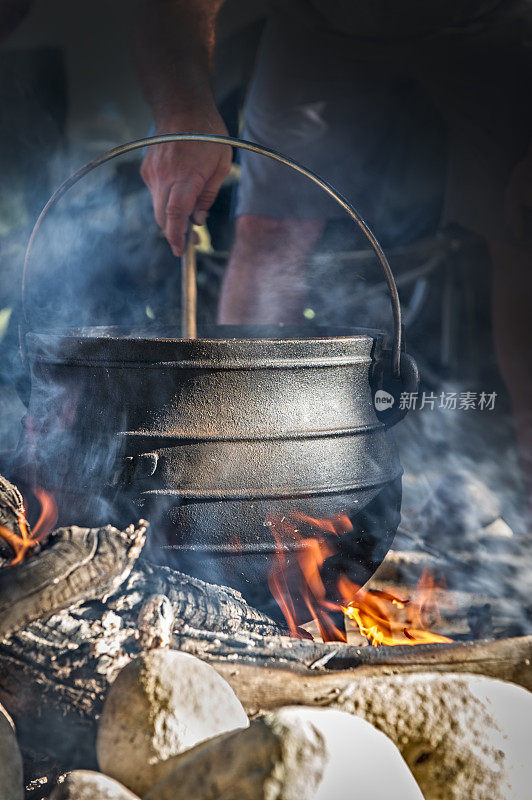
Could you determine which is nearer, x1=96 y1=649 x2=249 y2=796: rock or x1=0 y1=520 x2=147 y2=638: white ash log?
x1=96 y1=649 x2=249 y2=796: rock

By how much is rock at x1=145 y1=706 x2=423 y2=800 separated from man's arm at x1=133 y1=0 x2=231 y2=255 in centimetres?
145

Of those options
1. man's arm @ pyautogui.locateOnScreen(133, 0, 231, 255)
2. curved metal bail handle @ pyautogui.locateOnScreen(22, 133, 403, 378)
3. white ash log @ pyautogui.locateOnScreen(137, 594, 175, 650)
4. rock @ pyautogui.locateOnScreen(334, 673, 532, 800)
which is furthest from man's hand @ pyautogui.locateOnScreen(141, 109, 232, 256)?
rock @ pyautogui.locateOnScreen(334, 673, 532, 800)

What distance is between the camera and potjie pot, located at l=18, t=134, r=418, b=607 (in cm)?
140

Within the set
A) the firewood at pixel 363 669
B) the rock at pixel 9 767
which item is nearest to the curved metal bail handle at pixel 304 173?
the firewood at pixel 363 669

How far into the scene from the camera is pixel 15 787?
1.04m

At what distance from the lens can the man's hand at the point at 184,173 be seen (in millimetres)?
1955

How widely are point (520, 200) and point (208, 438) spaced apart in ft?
6.51

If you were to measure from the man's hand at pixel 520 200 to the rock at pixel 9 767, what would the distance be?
2.53 meters

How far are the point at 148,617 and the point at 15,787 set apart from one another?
A: 12.7 inches

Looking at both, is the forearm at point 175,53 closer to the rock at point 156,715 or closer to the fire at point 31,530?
the fire at point 31,530

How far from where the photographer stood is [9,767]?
1042 mm

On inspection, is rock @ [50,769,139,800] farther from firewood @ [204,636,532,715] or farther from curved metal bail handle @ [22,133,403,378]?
curved metal bail handle @ [22,133,403,378]

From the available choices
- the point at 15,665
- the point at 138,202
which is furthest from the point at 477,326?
the point at 15,665

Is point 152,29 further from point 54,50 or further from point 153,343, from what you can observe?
point 54,50
